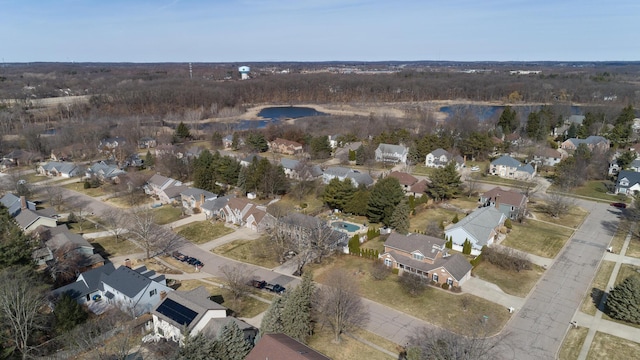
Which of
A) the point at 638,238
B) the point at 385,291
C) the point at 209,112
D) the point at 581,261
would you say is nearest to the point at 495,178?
the point at 638,238

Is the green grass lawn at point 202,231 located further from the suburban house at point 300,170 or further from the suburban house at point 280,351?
the suburban house at point 280,351

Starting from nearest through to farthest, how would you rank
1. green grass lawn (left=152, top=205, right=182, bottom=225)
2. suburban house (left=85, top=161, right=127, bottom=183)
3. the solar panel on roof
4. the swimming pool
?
the solar panel on roof < the swimming pool < green grass lawn (left=152, top=205, right=182, bottom=225) < suburban house (left=85, top=161, right=127, bottom=183)

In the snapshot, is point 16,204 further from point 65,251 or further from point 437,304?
point 437,304

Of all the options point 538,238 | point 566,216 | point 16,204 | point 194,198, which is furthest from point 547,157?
point 16,204

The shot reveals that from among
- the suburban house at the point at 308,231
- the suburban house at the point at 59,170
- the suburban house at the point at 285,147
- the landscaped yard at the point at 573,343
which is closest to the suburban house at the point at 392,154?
the suburban house at the point at 285,147

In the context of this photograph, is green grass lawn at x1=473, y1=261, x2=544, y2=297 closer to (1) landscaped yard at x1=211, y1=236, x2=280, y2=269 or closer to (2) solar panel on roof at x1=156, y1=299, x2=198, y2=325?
(1) landscaped yard at x1=211, y1=236, x2=280, y2=269

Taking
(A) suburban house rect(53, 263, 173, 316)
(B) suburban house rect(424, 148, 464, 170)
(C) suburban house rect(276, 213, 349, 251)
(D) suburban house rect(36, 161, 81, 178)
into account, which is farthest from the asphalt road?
(D) suburban house rect(36, 161, 81, 178)

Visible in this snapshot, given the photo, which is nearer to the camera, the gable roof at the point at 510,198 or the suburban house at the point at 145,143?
the gable roof at the point at 510,198
